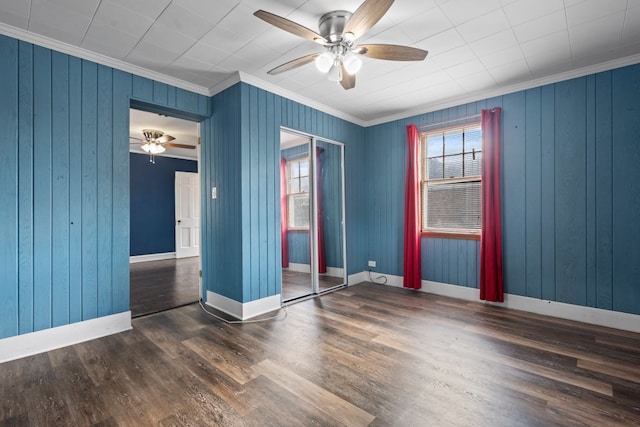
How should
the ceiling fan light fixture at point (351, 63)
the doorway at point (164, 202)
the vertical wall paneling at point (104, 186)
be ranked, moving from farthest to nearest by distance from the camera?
the doorway at point (164, 202)
the vertical wall paneling at point (104, 186)
the ceiling fan light fixture at point (351, 63)

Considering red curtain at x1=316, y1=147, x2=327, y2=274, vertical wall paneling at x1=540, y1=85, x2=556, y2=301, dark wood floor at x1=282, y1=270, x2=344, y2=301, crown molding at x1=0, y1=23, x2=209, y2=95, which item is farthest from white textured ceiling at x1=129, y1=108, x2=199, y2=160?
vertical wall paneling at x1=540, y1=85, x2=556, y2=301

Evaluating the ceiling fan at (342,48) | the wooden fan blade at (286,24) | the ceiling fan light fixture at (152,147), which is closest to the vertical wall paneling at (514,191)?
the ceiling fan at (342,48)

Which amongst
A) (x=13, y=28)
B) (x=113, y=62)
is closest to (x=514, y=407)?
(x=113, y=62)

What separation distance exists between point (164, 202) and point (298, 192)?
458 centimetres

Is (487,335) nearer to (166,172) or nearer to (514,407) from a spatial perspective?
(514,407)

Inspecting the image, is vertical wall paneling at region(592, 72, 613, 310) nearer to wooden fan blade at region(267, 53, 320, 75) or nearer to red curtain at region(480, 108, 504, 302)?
red curtain at region(480, 108, 504, 302)

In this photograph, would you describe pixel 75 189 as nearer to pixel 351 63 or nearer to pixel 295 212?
pixel 351 63

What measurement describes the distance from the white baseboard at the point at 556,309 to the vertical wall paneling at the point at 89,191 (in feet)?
13.5

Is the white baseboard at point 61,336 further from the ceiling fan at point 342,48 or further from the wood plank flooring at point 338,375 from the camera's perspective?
the ceiling fan at point 342,48

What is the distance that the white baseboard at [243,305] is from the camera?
11.1ft

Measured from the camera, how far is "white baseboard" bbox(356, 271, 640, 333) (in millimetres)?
3033

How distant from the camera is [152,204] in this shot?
7.57 meters

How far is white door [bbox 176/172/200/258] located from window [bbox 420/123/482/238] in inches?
235

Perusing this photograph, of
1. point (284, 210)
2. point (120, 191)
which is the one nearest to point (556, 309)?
point (284, 210)
